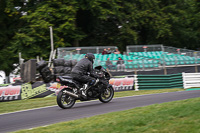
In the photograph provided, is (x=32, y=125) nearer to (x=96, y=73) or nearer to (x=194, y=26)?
(x=96, y=73)

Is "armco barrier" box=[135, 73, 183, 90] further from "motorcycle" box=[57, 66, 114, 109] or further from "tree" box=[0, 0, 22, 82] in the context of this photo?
"tree" box=[0, 0, 22, 82]

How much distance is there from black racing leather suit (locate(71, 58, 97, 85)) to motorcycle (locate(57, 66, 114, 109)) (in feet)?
0.56

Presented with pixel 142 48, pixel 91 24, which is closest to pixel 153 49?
pixel 142 48

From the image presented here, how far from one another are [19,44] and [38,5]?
3.66 metres

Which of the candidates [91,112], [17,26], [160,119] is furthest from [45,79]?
[17,26]

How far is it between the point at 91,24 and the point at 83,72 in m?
18.9

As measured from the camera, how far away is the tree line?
23656mm

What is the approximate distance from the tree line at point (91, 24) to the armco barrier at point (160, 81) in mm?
8781

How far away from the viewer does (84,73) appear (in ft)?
33.2

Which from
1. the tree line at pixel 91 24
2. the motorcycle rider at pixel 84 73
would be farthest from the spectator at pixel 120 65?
the motorcycle rider at pixel 84 73


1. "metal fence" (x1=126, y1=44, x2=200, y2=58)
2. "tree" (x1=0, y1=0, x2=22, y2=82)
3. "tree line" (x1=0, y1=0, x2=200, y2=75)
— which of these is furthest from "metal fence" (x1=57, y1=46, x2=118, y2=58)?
"tree" (x1=0, y1=0, x2=22, y2=82)

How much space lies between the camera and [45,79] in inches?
619

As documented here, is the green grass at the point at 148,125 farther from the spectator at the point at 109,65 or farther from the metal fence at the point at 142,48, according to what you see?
the metal fence at the point at 142,48

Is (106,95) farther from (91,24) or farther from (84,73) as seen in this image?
(91,24)
